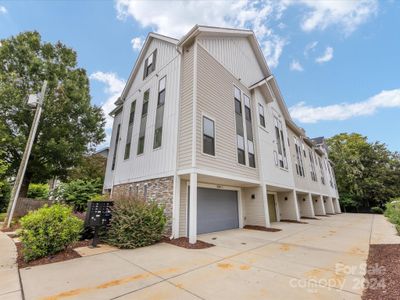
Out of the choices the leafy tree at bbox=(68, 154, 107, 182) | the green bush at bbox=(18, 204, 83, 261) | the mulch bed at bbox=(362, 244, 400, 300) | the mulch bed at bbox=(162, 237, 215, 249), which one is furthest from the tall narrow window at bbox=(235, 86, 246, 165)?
the leafy tree at bbox=(68, 154, 107, 182)

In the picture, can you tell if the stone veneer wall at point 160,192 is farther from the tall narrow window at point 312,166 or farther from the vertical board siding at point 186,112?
the tall narrow window at point 312,166

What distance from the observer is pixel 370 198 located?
32031 millimetres

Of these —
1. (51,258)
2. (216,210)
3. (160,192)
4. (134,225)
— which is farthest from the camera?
(216,210)

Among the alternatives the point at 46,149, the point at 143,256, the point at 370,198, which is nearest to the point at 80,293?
the point at 143,256

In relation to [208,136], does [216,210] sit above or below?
below

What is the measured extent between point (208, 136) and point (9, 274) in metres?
7.54

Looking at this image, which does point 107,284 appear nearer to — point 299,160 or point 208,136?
point 208,136

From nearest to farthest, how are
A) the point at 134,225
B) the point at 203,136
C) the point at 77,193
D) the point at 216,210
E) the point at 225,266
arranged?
1. the point at 225,266
2. the point at 134,225
3. the point at 203,136
4. the point at 216,210
5. the point at 77,193

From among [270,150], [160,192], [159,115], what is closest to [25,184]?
[159,115]

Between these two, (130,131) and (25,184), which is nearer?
(130,131)

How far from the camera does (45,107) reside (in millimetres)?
14133

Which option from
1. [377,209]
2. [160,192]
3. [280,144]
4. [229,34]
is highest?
[229,34]

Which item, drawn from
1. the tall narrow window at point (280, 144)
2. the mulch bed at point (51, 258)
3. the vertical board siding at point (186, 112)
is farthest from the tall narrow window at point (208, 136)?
the tall narrow window at point (280, 144)

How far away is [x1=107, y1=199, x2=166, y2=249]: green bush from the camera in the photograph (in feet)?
21.9
